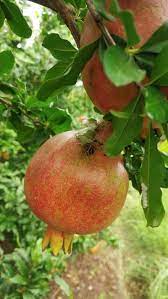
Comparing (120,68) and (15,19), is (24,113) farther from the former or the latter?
(120,68)

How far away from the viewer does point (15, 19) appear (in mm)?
702

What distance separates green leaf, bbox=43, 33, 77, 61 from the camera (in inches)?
24.7

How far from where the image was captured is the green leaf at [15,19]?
0.69 m

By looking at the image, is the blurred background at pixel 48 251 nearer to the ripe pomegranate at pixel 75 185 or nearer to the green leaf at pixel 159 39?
the ripe pomegranate at pixel 75 185

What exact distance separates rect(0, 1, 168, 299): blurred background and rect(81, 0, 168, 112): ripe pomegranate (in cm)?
127

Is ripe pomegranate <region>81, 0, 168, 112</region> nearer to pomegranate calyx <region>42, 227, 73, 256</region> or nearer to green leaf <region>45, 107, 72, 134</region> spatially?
pomegranate calyx <region>42, 227, 73, 256</region>

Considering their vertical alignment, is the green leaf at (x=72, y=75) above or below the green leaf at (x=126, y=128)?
above

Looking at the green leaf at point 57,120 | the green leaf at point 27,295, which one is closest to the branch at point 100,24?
the green leaf at point 57,120

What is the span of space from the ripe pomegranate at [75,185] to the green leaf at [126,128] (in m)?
0.10

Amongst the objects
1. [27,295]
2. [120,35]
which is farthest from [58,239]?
[27,295]

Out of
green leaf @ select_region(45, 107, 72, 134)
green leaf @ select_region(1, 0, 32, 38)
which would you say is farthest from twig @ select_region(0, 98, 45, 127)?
green leaf @ select_region(1, 0, 32, 38)

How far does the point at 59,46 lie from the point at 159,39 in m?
0.22

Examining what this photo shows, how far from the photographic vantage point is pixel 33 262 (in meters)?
2.36

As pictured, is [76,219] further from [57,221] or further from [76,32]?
[76,32]
